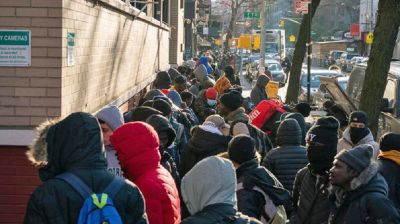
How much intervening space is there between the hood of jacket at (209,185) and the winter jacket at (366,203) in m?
1.25

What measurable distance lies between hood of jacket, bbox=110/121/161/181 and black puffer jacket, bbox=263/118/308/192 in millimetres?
2556

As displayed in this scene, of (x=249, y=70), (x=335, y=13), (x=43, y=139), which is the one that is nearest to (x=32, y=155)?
(x=43, y=139)

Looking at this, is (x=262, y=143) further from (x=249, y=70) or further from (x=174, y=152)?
(x=249, y=70)

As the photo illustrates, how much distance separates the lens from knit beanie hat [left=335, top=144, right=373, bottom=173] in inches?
198

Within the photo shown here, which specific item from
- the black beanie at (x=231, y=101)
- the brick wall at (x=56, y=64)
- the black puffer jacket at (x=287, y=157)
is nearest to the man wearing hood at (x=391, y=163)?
the black puffer jacket at (x=287, y=157)

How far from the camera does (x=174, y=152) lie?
803 cm

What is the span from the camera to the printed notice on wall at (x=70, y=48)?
24.8 ft

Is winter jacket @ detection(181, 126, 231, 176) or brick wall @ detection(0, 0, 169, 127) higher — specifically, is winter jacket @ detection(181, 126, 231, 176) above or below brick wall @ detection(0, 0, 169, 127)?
below

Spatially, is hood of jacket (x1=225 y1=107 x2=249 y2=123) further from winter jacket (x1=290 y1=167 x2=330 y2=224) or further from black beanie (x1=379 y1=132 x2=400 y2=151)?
winter jacket (x1=290 y1=167 x2=330 y2=224)

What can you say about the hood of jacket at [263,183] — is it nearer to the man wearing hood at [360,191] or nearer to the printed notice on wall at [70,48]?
the man wearing hood at [360,191]

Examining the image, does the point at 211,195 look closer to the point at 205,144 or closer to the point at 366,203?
the point at 366,203

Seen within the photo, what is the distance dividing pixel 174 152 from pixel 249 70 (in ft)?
134

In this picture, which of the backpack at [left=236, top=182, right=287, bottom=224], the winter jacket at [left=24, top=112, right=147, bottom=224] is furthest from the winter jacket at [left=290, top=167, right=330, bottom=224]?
the winter jacket at [left=24, top=112, right=147, bottom=224]

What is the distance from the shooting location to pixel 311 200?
231 inches
